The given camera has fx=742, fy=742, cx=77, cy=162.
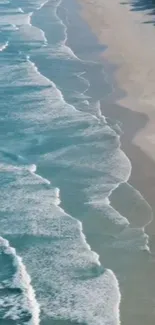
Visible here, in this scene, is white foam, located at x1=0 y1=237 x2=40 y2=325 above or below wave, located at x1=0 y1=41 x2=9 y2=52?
above

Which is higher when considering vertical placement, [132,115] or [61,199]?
[61,199]

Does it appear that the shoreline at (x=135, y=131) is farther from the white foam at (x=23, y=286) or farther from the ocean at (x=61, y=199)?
the white foam at (x=23, y=286)

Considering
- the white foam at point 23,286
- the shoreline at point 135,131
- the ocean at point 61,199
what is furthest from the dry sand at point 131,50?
the white foam at point 23,286

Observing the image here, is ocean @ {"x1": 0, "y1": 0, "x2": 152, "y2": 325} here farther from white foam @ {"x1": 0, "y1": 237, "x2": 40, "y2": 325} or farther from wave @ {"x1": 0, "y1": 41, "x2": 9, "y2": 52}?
wave @ {"x1": 0, "y1": 41, "x2": 9, "y2": 52}

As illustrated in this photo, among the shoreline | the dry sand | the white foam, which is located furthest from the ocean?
the dry sand

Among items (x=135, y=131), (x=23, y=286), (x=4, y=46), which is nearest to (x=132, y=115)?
(x=135, y=131)

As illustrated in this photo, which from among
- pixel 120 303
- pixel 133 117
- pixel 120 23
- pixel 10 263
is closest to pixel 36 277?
pixel 10 263

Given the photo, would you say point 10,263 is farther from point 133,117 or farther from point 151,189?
point 133,117

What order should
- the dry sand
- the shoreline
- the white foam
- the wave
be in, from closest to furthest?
the white foam → the shoreline → the dry sand → the wave

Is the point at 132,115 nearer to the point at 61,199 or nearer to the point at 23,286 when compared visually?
the point at 61,199
